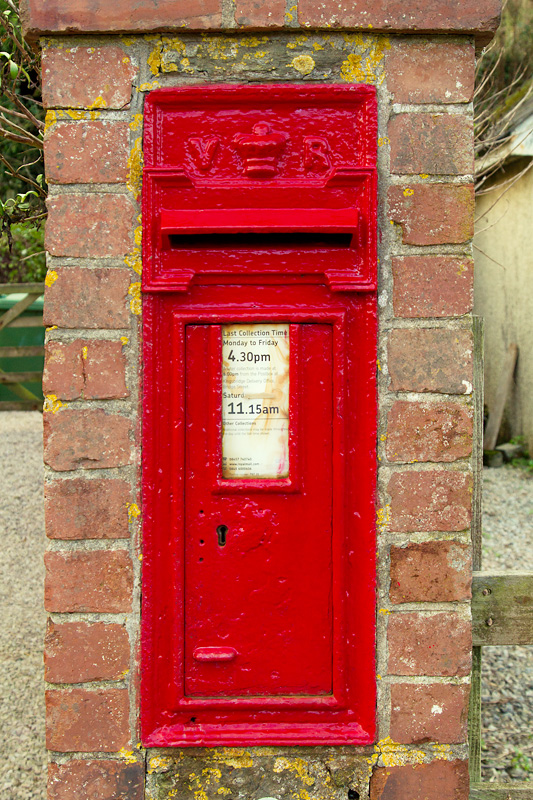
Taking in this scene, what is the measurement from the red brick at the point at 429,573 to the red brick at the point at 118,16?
1245 millimetres

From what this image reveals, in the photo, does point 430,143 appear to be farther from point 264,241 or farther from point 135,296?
point 135,296

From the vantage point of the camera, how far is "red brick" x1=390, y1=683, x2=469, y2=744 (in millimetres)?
1421

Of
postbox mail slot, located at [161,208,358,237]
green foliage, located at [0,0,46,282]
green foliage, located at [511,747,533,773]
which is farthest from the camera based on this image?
green foliage, located at [511,747,533,773]

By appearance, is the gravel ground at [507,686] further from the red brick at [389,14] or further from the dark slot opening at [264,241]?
the red brick at [389,14]

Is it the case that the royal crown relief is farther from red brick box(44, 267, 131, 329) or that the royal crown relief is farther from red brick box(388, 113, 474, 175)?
red brick box(44, 267, 131, 329)

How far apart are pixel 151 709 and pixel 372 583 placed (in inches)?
22.8

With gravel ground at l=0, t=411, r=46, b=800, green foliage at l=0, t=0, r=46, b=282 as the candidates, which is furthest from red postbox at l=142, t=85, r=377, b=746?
gravel ground at l=0, t=411, r=46, b=800

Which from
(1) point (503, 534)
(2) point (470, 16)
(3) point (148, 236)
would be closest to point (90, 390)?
(3) point (148, 236)

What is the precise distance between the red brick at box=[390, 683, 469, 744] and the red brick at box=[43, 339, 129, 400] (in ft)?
3.10

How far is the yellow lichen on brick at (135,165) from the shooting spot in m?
1.37

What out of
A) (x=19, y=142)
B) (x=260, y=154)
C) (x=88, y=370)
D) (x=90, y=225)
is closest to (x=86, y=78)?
(x=90, y=225)

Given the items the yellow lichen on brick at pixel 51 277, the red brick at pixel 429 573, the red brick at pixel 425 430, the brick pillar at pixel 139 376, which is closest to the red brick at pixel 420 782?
the brick pillar at pixel 139 376

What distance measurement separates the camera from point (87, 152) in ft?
4.48

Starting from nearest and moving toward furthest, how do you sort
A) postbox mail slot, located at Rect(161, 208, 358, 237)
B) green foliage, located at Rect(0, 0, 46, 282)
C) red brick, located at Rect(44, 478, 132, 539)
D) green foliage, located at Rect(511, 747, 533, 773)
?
postbox mail slot, located at Rect(161, 208, 358, 237) < red brick, located at Rect(44, 478, 132, 539) < green foliage, located at Rect(0, 0, 46, 282) < green foliage, located at Rect(511, 747, 533, 773)
